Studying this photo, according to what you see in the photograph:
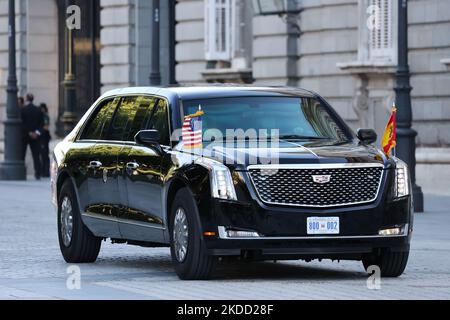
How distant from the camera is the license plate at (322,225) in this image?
12891 millimetres

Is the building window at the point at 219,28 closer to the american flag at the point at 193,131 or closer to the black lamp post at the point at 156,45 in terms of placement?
the black lamp post at the point at 156,45

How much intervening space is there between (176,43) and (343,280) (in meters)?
24.1

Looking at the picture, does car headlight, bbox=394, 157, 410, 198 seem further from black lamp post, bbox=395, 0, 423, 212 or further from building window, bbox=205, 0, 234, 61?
building window, bbox=205, 0, 234, 61

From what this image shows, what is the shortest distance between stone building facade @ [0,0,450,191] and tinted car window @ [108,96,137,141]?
13.1 metres

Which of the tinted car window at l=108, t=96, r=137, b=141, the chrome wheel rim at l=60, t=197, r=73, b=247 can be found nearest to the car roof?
the tinted car window at l=108, t=96, r=137, b=141

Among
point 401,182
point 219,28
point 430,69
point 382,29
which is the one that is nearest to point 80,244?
point 401,182

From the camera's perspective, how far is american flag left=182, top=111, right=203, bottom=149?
13.6 m

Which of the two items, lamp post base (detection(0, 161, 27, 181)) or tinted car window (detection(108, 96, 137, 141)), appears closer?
tinted car window (detection(108, 96, 137, 141))

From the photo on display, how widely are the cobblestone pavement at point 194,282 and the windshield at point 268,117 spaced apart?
1.18 m

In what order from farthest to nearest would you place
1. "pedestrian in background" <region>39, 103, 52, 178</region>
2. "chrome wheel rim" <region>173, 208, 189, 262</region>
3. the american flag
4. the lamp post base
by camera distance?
"pedestrian in background" <region>39, 103, 52, 178</region> → the lamp post base → the american flag → "chrome wheel rim" <region>173, 208, 189, 262</region>

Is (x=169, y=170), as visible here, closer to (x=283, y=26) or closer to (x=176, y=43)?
(x=283, y=26)

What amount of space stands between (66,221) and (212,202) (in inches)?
125

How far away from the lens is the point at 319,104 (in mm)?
14711
